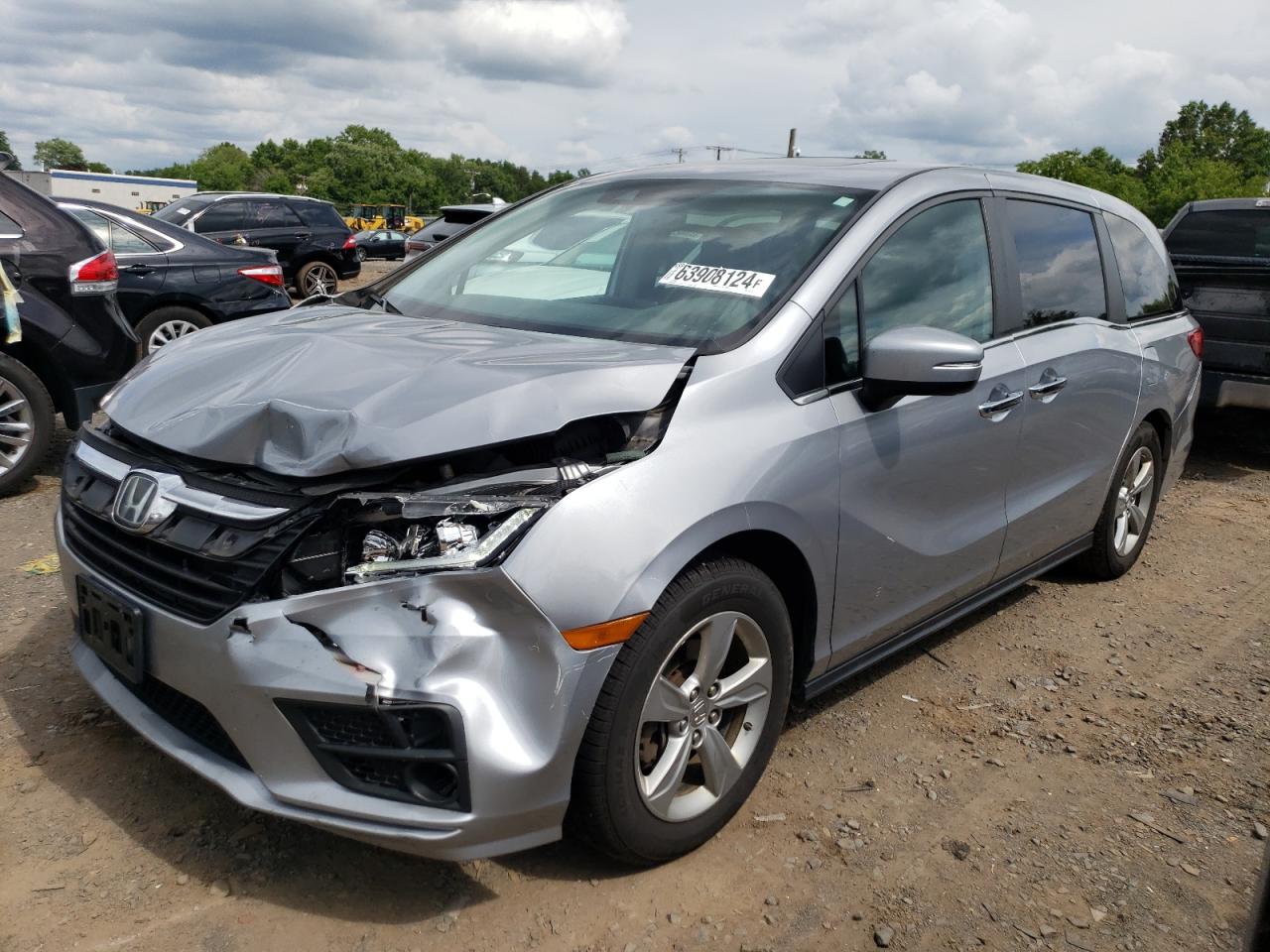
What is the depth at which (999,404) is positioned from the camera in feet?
11.4

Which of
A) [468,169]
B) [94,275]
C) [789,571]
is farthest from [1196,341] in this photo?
[468,169]

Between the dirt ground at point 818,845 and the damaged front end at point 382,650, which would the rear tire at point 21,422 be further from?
the damaged front end at point 382,650

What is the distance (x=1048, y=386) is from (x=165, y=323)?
6746 millimetres

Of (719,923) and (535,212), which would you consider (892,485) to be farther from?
(535,212)

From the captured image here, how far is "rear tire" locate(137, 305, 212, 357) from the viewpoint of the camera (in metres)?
8.07

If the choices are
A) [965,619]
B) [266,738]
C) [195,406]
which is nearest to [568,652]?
Answer: [266,738]

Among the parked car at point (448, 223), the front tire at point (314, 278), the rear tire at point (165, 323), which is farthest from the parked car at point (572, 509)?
the front tire at point (314, 278)

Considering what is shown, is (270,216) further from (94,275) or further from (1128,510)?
(1128,510)

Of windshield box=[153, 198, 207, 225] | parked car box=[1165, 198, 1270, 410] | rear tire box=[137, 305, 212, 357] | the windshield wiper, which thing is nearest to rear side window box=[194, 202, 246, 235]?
windshield box=[153, 198, 207, 225]

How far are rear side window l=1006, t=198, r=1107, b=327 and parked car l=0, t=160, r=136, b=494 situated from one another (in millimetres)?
4441

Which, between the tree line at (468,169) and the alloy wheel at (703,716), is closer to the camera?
the alloy wheel at (703,716)

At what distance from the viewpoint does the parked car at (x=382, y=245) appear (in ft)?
97.9

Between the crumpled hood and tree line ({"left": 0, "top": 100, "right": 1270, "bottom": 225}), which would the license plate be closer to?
the crumpled hood

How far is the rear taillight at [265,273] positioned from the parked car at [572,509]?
17.8 ft
